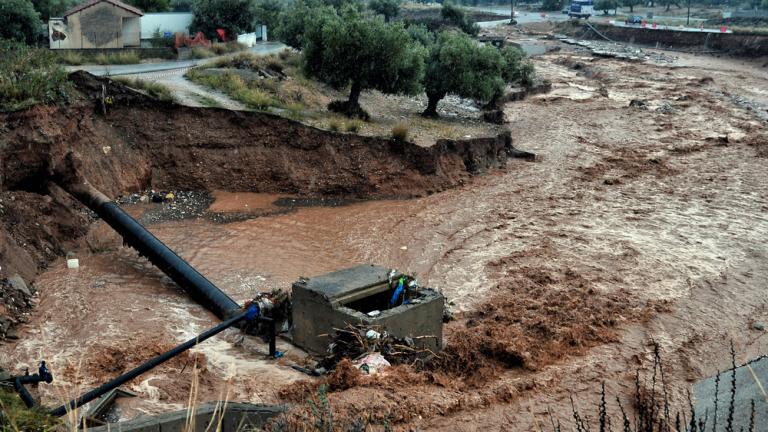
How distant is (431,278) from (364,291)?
476cm

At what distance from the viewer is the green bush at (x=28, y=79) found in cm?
1933

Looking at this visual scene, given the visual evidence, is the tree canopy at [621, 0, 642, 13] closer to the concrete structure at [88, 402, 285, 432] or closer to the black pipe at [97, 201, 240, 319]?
the black pipe at [97, 201, 240, 319]

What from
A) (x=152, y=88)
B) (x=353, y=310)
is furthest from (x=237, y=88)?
(x=353, y=310)

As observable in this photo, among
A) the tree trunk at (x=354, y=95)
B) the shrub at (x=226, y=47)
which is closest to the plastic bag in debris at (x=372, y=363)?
the tree trunk at (x=354, y=95)

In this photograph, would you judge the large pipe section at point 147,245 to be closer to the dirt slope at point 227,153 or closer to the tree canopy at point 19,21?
the dirt slope at point 227,153

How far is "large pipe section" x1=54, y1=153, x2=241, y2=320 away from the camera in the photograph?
1495 centimetres

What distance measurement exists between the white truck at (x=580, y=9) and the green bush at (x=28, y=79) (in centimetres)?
8120

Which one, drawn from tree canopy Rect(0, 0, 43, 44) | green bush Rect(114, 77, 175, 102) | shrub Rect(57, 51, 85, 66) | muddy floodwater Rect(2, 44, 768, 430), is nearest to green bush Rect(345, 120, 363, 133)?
muddy floodwater Rect(2, 44, 768, 430)

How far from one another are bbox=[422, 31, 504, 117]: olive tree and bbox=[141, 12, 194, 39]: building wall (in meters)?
18.7

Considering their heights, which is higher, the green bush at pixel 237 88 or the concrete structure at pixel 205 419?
the green bush at pixel 237 88

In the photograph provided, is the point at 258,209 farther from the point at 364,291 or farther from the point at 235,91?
the point at 364,291

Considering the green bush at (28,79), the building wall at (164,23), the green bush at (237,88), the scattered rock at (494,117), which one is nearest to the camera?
the green bush at (28,79)

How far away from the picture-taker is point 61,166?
64.0 ft

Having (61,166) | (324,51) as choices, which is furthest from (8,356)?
(324,51)
